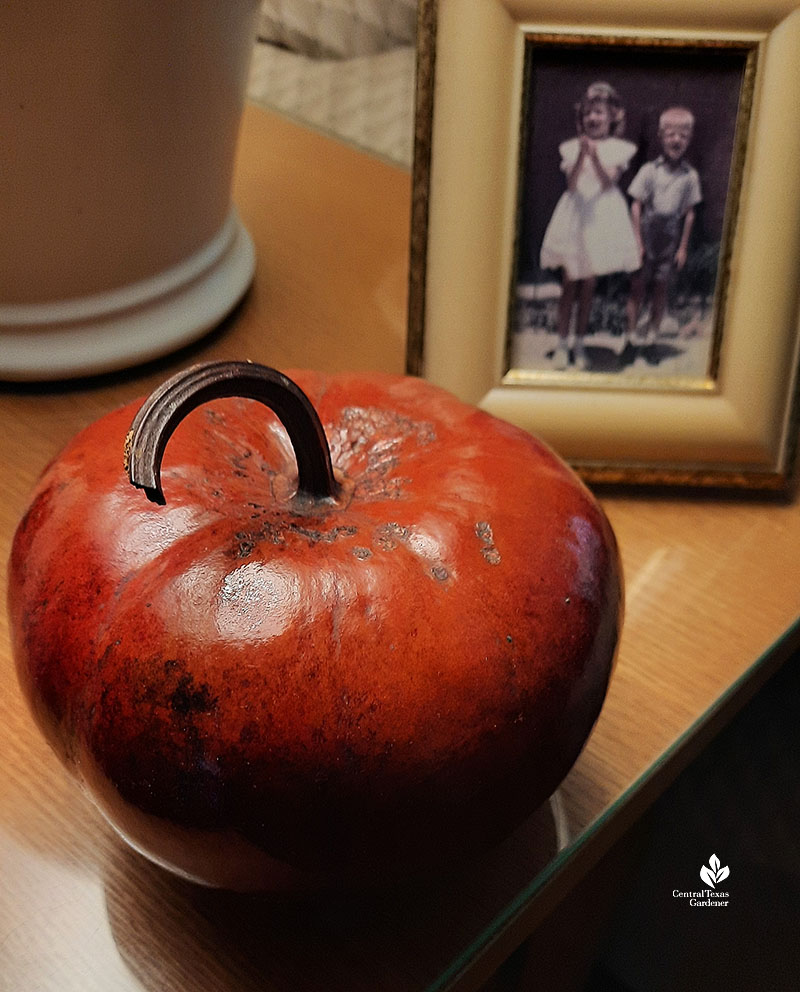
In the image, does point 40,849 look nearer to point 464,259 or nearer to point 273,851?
point 273,851

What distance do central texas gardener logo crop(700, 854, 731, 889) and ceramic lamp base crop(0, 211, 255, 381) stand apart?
424mm

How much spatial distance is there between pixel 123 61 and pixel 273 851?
0.41 meters

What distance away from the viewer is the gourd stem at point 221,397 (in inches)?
13.5

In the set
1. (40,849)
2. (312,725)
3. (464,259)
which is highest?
(464,259)

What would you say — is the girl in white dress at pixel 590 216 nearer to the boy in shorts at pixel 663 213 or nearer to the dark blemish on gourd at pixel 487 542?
the boy in shorts at pixel 663 213

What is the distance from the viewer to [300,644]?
362 millimetres

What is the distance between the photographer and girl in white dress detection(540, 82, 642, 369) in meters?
0.60

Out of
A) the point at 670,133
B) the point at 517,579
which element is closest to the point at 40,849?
the point at 517,579

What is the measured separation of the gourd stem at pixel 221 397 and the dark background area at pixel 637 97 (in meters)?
0.26

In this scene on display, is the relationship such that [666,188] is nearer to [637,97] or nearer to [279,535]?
[637,97]

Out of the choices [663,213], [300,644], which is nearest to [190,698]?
[300,644]

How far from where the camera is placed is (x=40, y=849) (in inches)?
19.0

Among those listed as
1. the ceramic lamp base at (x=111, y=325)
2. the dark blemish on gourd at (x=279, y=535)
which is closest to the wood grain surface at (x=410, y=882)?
the ceramic lamp base at (x=111, y=325)

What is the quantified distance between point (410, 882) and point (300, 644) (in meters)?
0.11
